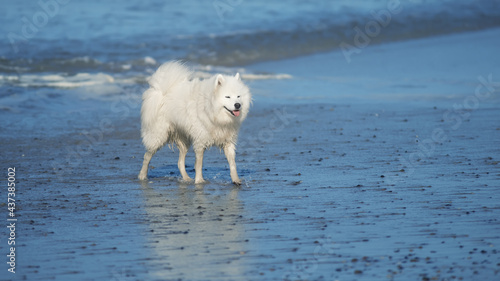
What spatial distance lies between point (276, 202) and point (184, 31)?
21.3m

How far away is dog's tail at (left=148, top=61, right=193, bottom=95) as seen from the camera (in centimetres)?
952

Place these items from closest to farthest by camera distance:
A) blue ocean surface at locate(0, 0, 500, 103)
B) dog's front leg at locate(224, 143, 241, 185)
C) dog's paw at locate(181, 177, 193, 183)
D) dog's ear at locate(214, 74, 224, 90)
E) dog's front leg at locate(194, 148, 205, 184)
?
1. dog's ear at locate(214, 74, 224, 90)
2. dog's front leg at locate(224, 143, 241, 185)
3. dog's front leg at locate(194, 148, 205, 184)
4. dog's paw at locate(181, 177, 193, 183)
5. blue ocean surface at locate(0, 0, 500, 103)

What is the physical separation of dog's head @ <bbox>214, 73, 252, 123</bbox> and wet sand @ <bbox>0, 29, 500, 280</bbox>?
A: 2.95 feet

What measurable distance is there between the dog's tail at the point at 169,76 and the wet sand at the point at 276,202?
1.18 m

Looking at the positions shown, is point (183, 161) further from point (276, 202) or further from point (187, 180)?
point (276, 202)

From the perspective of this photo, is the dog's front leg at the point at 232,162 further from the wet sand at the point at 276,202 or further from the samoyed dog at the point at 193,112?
the wet sand at the point at 276,202

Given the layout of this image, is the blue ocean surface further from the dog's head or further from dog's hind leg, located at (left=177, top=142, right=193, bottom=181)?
the dog's head

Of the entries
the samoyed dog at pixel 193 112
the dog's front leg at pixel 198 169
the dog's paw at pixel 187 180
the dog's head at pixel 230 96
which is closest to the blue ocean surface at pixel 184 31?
the samoyed dog at pixel 193 112

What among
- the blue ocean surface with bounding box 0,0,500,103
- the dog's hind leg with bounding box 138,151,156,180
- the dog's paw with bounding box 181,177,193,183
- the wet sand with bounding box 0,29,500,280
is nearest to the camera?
the wet sand with bounding box 0,29,500,280

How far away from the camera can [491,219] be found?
6637 millimetres

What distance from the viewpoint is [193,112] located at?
907 cm

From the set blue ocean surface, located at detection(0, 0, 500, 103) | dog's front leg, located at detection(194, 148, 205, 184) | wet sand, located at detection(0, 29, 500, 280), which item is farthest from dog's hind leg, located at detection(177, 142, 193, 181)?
blue ocean surface, located at detection(0, 0, 500, 103)

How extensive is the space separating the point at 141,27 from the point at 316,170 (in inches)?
822

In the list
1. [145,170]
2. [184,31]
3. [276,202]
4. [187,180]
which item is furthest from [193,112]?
[184,31]
